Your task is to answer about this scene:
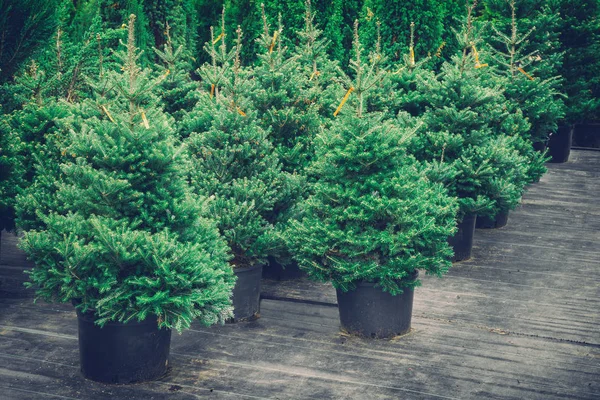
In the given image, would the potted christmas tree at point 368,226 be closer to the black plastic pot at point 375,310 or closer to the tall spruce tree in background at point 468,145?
the black plastic pot at point 375,310

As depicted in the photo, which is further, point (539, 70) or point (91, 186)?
point (539, 70)

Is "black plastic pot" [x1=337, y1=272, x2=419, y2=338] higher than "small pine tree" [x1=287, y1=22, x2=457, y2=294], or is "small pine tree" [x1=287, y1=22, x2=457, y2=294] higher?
"small pine tree" [x1=287, y1=22, x2=457, y2=294]

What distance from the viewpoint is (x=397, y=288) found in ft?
24.7

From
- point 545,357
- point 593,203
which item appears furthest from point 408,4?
point 545,357

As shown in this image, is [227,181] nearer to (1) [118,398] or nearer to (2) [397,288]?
(2) [397,288]

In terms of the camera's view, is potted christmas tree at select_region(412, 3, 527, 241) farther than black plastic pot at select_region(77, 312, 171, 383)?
Yes

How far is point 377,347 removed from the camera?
765 centimetres

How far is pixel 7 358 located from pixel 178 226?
7.04 ft

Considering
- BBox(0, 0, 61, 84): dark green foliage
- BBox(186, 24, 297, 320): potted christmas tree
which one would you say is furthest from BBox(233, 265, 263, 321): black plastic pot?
BBox(0, 0, 61, 84): dark green foliage

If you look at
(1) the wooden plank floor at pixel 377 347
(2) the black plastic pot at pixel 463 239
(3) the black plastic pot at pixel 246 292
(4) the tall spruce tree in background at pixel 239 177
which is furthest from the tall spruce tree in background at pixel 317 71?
(3) the black plastic pot at pixel 246 292

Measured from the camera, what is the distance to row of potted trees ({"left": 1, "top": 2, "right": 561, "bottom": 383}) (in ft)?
21.1

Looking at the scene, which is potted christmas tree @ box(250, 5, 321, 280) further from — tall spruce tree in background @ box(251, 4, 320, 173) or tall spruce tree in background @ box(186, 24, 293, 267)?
tall spruce tree in background @ box(186, 24, 293, 267)

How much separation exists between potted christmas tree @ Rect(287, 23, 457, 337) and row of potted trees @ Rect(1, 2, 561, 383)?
0.06 ft

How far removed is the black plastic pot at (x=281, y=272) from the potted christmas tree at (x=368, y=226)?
73.1 inches
